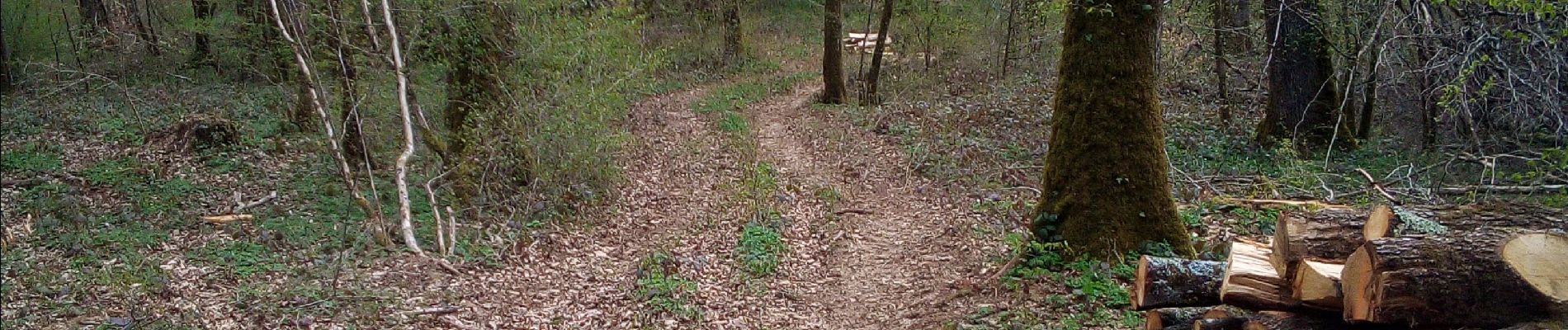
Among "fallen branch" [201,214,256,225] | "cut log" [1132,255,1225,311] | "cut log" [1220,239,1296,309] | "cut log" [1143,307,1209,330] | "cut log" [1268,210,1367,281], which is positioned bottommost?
"fallen branch" [201,214,256,225]

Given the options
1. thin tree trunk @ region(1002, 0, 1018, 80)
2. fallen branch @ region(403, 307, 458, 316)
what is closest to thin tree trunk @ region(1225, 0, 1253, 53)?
thin tree trunk @ region(1002, 0, 1018, 80)

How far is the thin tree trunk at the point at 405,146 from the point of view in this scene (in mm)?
8852

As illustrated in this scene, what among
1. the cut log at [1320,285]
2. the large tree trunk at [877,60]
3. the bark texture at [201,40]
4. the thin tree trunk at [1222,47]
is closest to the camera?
the cut log at [1320,285]

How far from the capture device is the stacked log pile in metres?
3.85

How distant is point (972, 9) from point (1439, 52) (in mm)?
16734

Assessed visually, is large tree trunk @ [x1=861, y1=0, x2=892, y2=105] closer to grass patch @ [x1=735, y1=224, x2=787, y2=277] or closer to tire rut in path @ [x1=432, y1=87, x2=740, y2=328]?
tire rut in path @ [x1=432, y1=87, x2=740, y2=328]

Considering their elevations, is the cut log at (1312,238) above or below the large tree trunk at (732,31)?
above

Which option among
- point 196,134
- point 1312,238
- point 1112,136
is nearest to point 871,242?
point 1112,136

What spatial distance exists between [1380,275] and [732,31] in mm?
24924

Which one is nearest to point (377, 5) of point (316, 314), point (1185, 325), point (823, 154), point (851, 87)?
point (316, 314)

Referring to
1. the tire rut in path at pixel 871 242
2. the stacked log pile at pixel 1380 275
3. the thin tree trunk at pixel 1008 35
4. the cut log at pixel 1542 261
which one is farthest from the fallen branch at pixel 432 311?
the thin tree trunk at pixel 1008 35

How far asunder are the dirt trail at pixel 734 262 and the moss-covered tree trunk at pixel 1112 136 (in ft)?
3.96

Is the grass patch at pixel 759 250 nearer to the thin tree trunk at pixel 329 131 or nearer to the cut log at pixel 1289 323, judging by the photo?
the thin tree trunk at pixel 329 131

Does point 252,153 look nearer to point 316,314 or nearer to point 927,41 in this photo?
point 316,314
